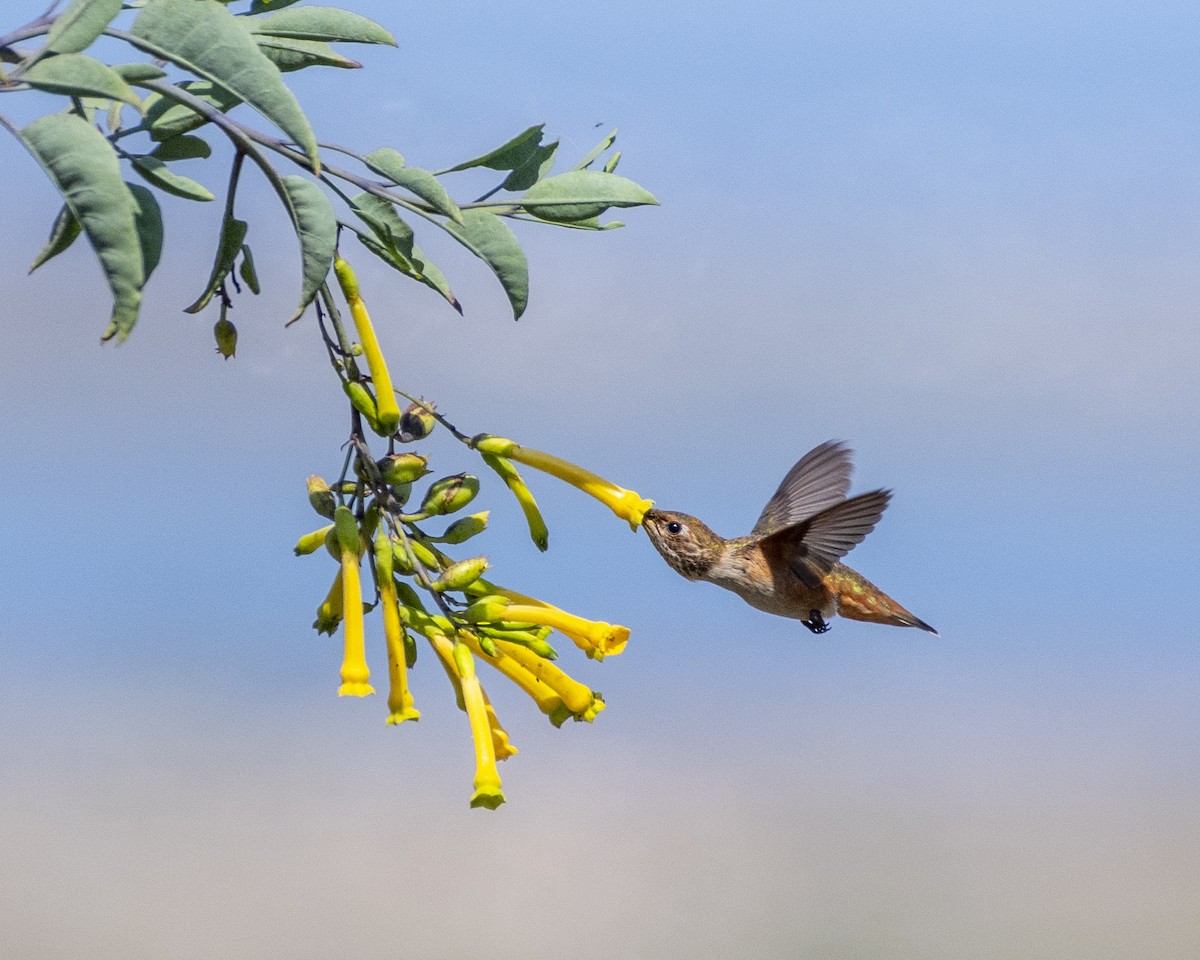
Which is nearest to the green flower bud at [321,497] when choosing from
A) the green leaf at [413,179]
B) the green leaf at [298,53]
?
the green leaf at [413,179]

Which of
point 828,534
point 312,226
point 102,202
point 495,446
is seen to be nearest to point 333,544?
point 495,446

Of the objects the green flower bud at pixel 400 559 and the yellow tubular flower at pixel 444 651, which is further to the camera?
the yellow tubular flower at pixel 444 651

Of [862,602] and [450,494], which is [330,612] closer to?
[450,494]

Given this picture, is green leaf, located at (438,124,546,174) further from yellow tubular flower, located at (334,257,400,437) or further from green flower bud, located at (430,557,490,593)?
green flower bud, located at (430,557,490,593)

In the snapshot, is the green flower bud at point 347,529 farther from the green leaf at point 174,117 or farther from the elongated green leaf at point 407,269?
the green leaf at point 174,117

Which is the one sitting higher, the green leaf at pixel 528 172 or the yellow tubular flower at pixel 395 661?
the green leaf at pixel 528 172

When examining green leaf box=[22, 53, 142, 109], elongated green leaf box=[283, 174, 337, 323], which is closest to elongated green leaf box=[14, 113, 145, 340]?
Answer: green leaf box=[22, 53, 142, 109]

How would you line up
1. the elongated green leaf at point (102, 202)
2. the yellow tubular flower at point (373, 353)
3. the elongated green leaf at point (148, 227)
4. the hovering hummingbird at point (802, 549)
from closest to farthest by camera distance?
the elongated green leaf at point (102, 202)
the elongated green leaf at point (148, 227)
the yellow tubular flower at point (373, 353)
the hovering hummingbird at point (802, 549)

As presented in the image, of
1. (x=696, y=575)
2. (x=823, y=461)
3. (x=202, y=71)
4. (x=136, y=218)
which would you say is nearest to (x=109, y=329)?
(x=136, y=218)

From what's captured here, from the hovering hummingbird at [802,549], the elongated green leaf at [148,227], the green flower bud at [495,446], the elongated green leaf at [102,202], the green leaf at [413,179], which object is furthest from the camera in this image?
the hovering hummingbird at [802,549]
